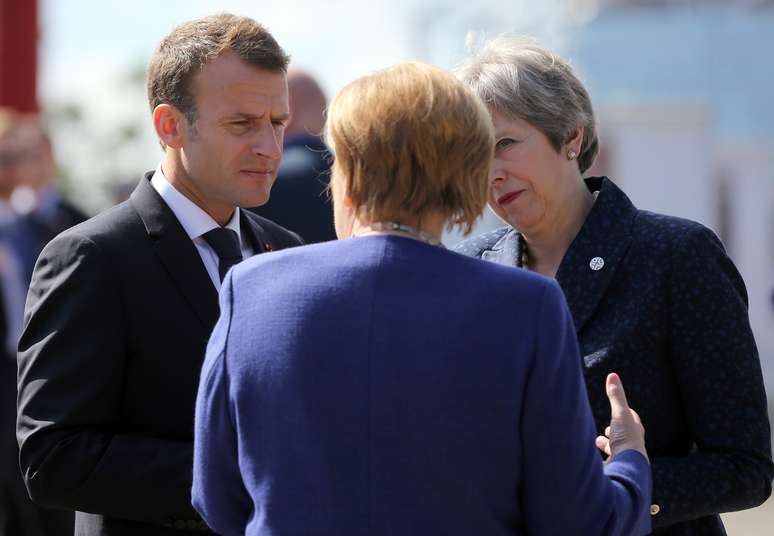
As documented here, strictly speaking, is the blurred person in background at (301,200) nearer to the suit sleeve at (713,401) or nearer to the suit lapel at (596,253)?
the suit lapel at (596,253)

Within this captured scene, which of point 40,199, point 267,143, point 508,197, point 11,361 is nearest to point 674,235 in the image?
point 508,197

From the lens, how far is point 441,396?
2.09m

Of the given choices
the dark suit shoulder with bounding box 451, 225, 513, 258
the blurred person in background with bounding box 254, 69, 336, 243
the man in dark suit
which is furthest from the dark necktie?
the blurred person in background with bounding box 254, 69, 336, 243

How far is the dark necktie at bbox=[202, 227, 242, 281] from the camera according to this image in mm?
2951

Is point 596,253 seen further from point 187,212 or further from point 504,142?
point 187,212

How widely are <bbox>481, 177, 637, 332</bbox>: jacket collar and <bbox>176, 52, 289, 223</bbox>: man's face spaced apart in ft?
2.42

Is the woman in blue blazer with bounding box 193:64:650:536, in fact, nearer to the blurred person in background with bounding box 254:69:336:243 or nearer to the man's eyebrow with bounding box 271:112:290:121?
the man's eyebrow with bounding box 271:112:290:121

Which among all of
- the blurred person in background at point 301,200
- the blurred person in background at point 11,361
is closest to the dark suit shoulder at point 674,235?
the blurred person in background at point 301,200

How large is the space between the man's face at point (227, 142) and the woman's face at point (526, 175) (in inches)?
20.8

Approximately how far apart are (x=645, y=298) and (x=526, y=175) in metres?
0.41

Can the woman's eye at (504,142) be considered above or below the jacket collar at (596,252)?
above

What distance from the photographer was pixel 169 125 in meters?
3.03

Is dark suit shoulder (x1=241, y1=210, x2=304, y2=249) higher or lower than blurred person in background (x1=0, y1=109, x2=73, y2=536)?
higher

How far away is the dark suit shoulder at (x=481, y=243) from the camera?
3.21m
